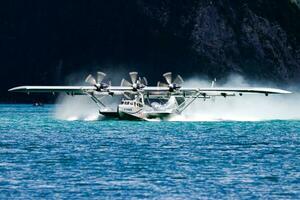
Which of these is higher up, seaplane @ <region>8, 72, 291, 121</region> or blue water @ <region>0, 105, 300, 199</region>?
seaplane @ <region>8, 72, 291, 121</region>

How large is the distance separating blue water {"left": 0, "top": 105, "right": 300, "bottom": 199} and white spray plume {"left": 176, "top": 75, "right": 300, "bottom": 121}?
29.7m

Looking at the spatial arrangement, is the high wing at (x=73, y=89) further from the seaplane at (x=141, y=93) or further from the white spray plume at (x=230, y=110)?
the white spray plume at (x=230, y=110)

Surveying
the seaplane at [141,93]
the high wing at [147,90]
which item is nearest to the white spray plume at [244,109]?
the seaplane at [141,93]

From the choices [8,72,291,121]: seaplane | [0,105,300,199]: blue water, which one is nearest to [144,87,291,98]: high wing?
[8,72,291,121]: seaplane

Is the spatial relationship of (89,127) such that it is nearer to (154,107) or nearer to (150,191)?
(154,107)

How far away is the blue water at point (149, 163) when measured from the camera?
5100 centimetres

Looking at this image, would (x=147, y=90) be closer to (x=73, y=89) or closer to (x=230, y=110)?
(x=73, y=89)

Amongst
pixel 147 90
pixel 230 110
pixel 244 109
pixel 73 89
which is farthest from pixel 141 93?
pixel 244 109

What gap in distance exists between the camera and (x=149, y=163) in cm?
6356

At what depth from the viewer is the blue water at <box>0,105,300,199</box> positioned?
167ft

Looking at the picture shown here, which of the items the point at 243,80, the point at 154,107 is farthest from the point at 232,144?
the point at 243,80

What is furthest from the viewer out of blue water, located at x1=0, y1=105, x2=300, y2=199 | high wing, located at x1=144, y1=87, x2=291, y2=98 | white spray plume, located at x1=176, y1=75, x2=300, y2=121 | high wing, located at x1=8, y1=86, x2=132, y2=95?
white spray plume, located at x1=176, y1=75, x2=300, y2=121

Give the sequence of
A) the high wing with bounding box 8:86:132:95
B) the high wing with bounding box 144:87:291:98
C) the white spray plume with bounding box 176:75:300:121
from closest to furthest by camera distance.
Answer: the high wing with bounding box 144:87:291:98 < the high wing with bounding box 8:86:132:95 < the white spray plume with bounding box 176:75:300:121

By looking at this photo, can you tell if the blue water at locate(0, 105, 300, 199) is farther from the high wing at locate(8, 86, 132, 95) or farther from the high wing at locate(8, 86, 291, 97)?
the high wing at locate(8, 86, 132, 95)
